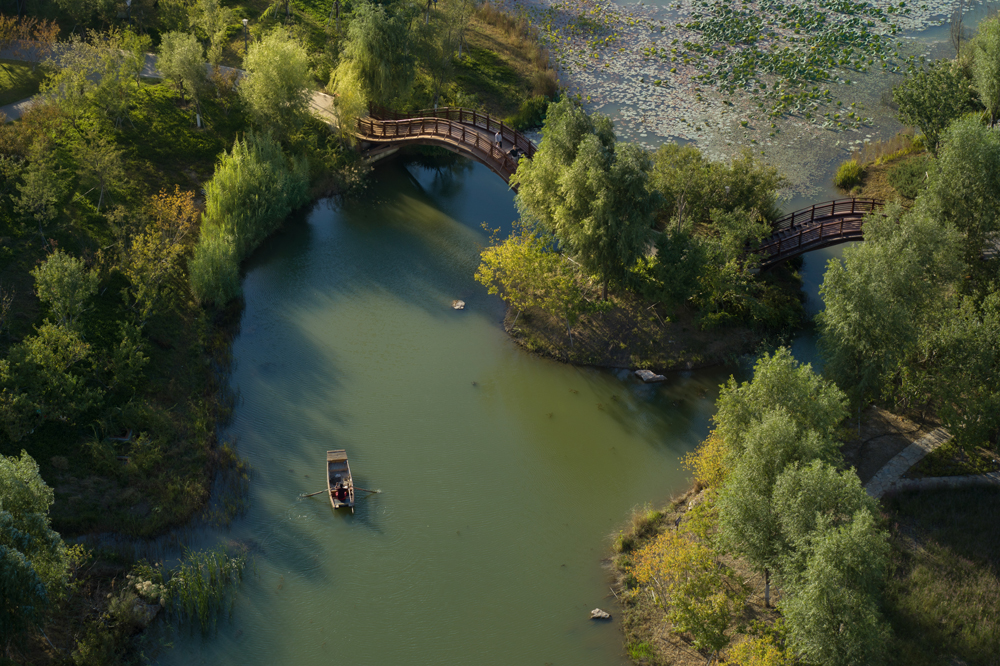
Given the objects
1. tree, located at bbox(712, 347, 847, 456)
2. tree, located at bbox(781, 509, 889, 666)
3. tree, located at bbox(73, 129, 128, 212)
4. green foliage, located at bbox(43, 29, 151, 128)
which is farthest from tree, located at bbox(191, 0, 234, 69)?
tree, located at bbox(781, 509, 889, 666)

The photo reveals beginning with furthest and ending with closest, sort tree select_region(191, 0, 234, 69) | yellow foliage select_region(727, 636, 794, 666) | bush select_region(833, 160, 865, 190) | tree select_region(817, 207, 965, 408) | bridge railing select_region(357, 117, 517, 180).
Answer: tree select_region(191, 0, 234, 69)
bush select_region(833, 160, 865, 190)
bridge railing select_region(357, 117, 517, 180)
tree select_region(817, 207, 965, 408)
yellow foliage select_region(727, 636, 794, 666)

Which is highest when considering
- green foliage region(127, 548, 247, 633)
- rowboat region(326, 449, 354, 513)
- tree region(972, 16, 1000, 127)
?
tree region(972, 16, 1000, 127)

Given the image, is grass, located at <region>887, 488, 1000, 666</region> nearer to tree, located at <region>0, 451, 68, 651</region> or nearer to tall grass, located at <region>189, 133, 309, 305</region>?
tree, located at <region>0, 451, 68, 651</region>

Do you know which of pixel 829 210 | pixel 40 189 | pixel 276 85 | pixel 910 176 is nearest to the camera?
pixel 40 189

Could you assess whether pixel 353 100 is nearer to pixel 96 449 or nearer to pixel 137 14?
pixel 137 14

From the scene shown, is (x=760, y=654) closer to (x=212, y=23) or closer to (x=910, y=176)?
(x=910, y=176)

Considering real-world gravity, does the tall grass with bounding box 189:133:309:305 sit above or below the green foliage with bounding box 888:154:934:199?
below

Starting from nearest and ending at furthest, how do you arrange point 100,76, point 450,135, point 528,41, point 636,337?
point 636,337 < point 450,135 < point 100,76 < point 528,41

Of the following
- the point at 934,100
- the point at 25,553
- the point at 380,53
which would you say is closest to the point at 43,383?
the point at 25,553
